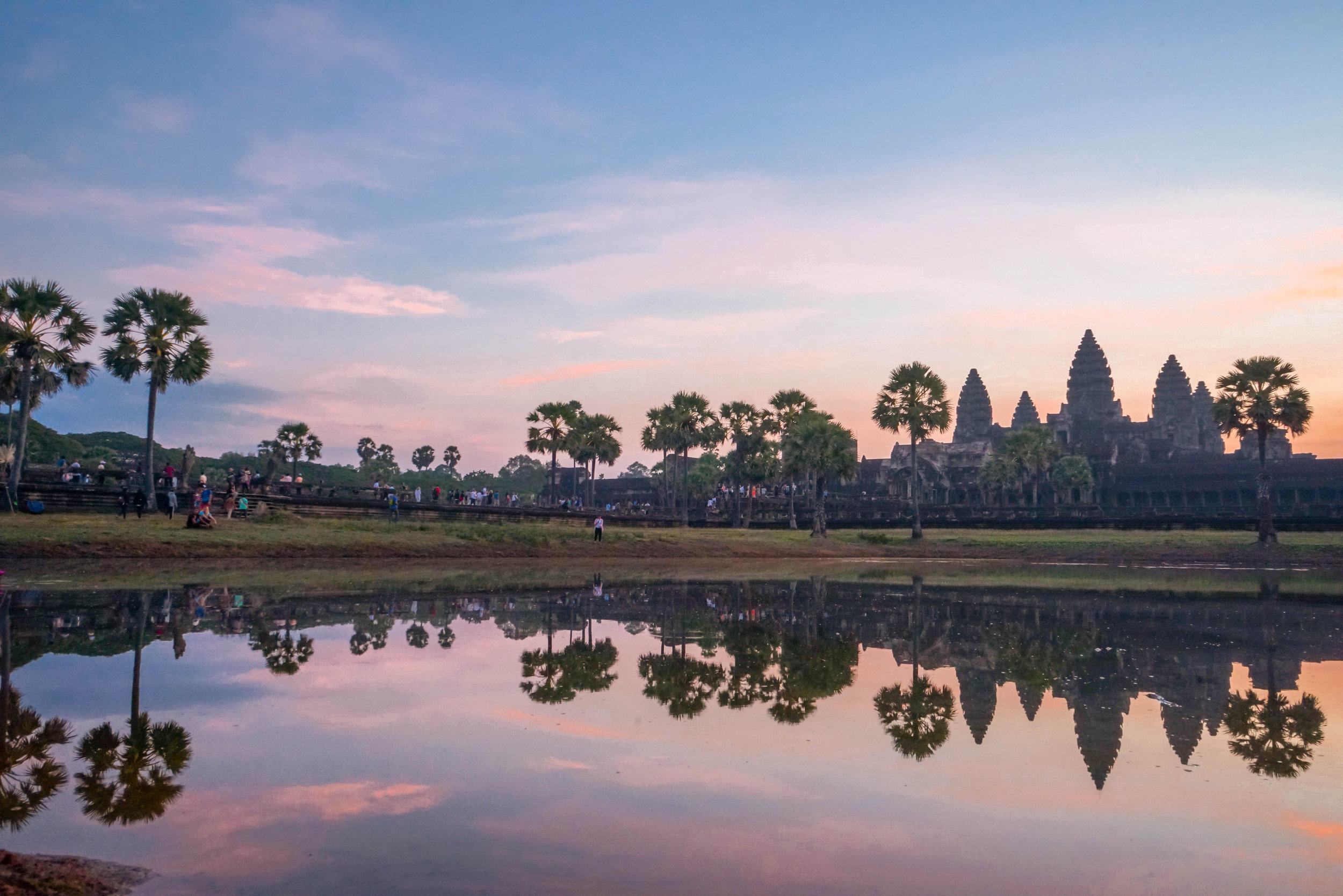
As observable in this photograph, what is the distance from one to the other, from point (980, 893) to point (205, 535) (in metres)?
33.0

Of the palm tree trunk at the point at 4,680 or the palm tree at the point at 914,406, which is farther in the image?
the palm tree at the point at 914,406

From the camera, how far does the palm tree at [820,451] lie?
5981 centimetres

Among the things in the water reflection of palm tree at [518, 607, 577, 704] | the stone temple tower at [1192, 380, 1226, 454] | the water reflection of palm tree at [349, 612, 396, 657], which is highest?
the stone temple tower at [1192, 380, 1226, 454]

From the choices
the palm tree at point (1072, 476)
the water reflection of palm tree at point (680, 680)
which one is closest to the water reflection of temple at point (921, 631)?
the water reflection of palm tree at point (680, 680)

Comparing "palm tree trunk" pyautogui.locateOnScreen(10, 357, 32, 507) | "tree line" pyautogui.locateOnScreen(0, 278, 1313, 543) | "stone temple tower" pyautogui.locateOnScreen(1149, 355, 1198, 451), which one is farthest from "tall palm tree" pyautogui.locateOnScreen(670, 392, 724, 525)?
"stone temple tower" pyautogui.locateOnScreen(1149, 355, 1198, 451)

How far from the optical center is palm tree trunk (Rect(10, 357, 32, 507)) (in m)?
36.9

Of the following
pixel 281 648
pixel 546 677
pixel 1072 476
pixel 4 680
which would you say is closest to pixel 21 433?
pixel 281 648

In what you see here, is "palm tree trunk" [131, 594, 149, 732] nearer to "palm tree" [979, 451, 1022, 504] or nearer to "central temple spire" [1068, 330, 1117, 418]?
"palm tree" [979, 451, 1022, 504]

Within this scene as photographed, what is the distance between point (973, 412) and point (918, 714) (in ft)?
387

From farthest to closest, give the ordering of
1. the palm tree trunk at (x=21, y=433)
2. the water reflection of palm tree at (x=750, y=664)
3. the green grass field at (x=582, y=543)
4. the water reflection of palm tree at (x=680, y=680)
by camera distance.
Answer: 1. the palm tree trunk at (x=21, y=433)
2. the green grass field at (x=582, y=543)
3. the water reflection of palm tree at (x=750, y=664)
4. the water reflection of palm tree at (x=680, y=680)

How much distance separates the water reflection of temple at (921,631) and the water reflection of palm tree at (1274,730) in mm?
263

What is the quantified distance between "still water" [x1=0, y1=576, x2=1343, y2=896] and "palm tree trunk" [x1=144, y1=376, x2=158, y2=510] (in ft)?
79.8

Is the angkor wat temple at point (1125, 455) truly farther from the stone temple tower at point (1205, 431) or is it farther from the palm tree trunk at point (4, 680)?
the palm tree trunk at point (4, 680)

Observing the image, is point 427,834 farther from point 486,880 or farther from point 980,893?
point 980,893
